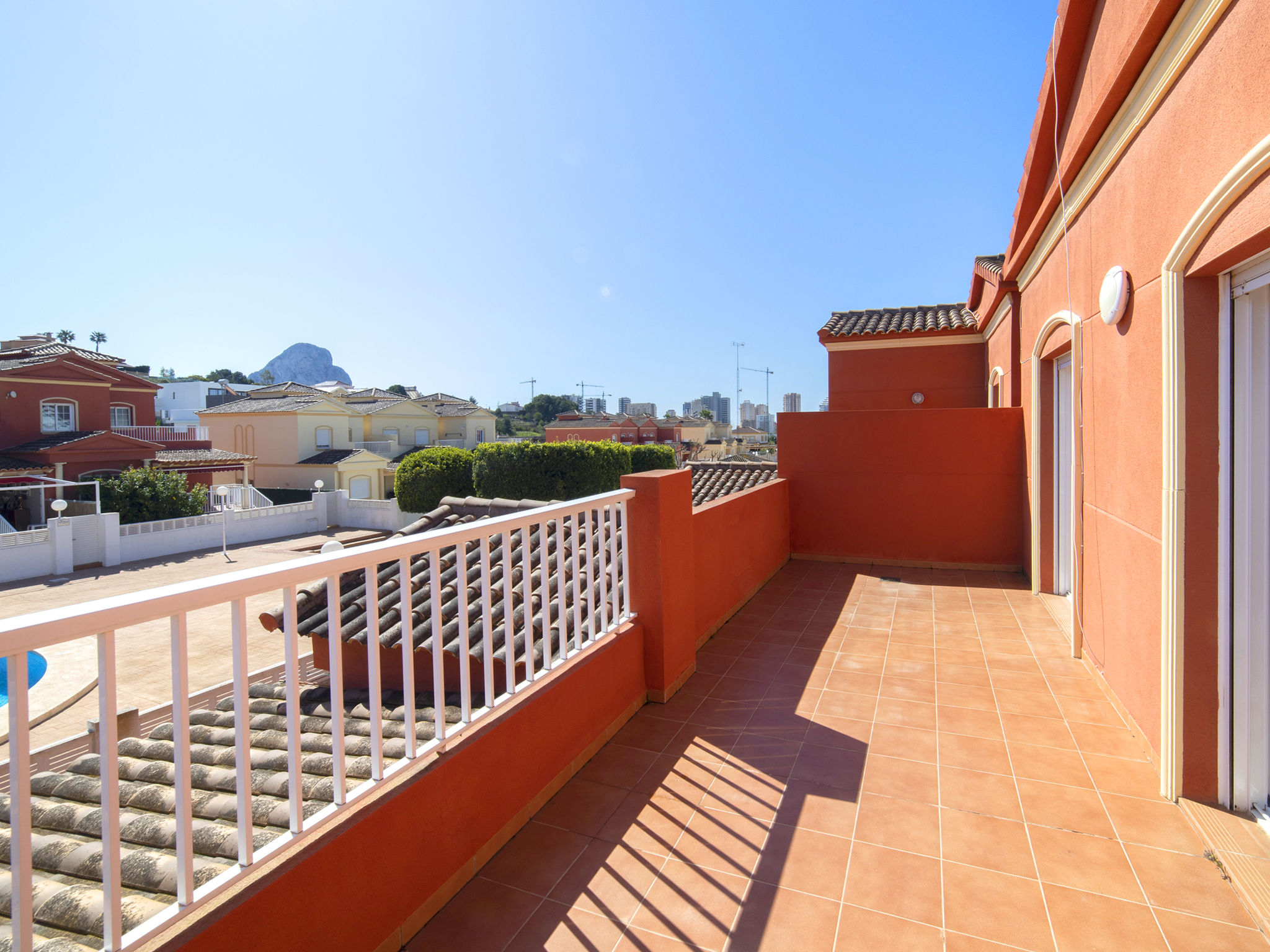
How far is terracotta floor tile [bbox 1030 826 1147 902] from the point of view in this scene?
2119mm

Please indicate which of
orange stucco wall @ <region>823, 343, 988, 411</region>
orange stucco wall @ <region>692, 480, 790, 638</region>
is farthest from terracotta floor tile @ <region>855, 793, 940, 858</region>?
orange stucco wall @ <region>823, 343, 988, 411</region>

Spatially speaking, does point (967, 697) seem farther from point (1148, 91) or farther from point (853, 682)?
point (1148, 91)

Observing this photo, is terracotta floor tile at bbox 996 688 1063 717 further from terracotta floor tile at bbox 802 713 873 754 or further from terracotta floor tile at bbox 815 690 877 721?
terracotta floor tile at bbox 802 713 873 754

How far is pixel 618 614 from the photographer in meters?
3.45

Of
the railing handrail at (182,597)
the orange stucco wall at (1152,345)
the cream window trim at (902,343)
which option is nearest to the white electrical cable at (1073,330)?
the orange stucco wall at (1152,345)

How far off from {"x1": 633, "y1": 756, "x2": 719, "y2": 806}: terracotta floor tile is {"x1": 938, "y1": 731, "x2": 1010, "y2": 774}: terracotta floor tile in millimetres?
1179

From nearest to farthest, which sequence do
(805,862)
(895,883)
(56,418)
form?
(895,883) < (805,862) < (56,418)

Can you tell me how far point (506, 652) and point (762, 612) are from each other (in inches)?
143

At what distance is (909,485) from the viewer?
7777mm

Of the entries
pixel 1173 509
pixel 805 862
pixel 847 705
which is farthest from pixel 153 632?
pixel 1173 509

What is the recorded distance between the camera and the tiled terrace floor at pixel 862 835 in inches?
76.5

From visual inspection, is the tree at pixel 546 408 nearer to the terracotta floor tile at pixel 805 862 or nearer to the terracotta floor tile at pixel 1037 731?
the terracotta floor tile at pixel 1037 731

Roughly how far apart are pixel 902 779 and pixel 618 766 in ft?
4.36

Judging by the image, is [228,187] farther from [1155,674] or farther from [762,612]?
[1155,674]
